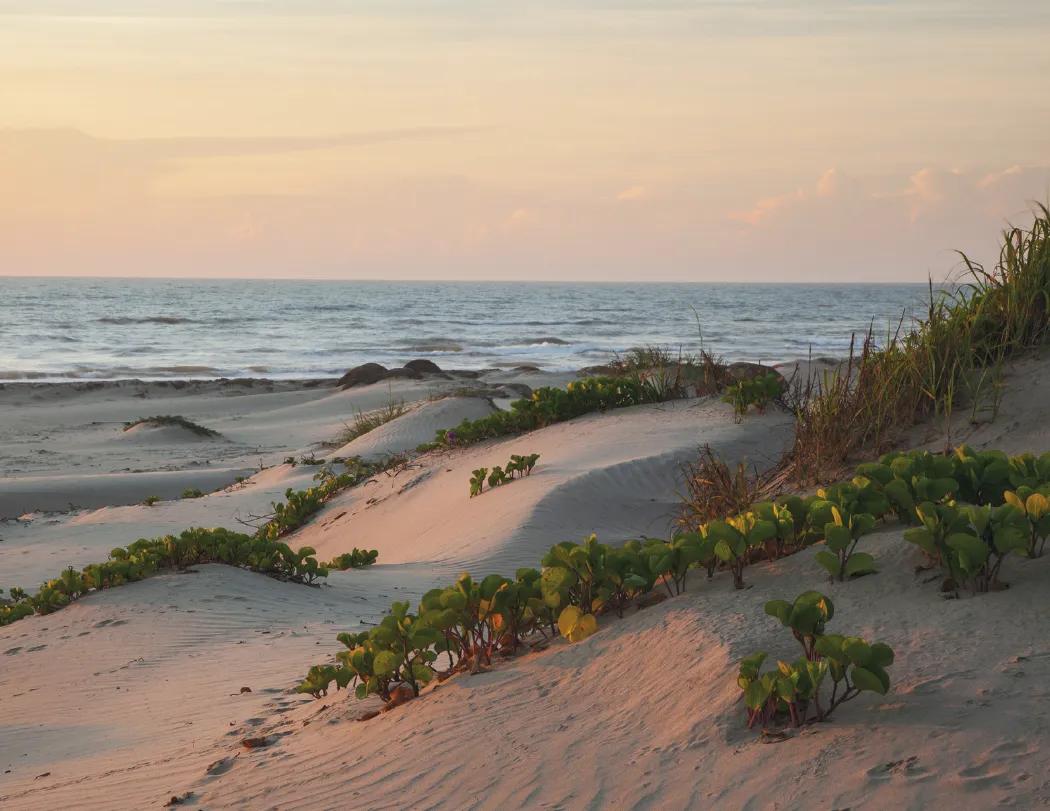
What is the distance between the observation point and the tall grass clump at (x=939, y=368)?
5.50 metres

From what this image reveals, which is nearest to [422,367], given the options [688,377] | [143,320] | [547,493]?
[688,377]

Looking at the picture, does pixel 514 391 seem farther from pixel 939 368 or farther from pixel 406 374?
pixel 939 368

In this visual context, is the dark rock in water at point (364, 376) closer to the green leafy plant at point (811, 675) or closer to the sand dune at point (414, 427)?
the sand dune at point (414, 427)

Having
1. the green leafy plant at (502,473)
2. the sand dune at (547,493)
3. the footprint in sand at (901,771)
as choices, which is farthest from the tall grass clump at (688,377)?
the footprint in sand at (901,771)

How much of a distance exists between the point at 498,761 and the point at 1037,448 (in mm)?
3510

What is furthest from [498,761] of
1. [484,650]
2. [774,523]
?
[774,523]

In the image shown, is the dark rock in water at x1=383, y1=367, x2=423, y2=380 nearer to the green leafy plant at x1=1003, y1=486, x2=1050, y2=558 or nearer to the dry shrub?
the dry shrub

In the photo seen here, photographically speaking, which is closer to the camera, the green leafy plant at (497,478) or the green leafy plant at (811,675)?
the green leafy plant at (811,675)

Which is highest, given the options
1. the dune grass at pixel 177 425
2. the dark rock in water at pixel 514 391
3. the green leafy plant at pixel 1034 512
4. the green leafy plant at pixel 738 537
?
the green leafy plant at pixel 1034 512

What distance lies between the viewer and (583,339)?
141 feet

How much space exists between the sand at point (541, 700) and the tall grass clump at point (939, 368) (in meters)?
0.21

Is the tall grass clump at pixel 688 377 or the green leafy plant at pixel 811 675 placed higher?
the tall grass clump at pixel 688 377

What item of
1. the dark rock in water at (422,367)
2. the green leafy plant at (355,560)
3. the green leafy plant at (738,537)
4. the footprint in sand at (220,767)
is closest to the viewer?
the footprint in sand at (220,767)

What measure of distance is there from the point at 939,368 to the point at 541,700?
12.1 ft
